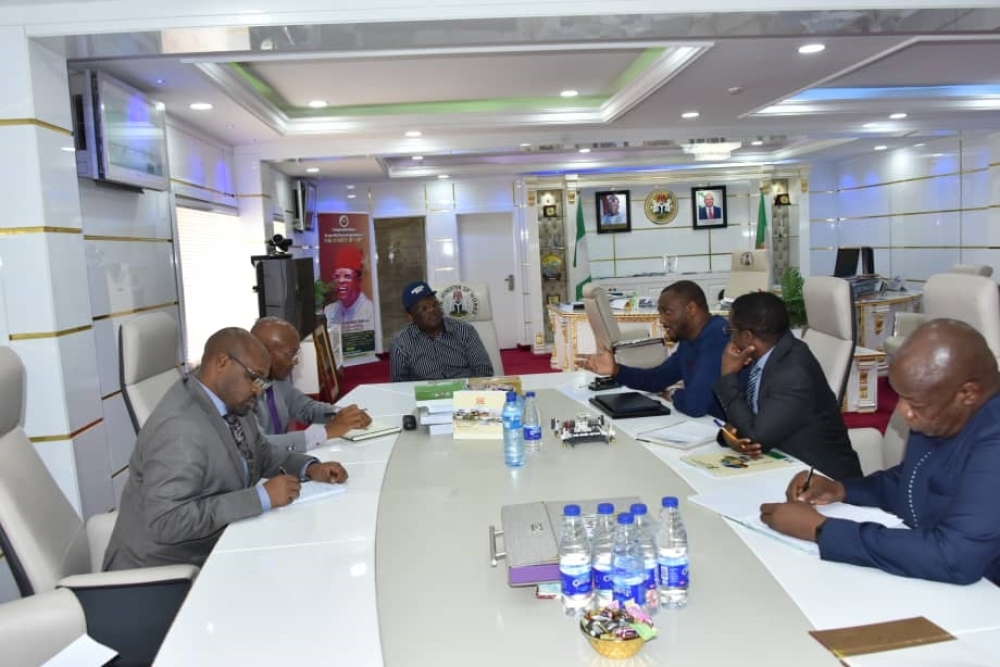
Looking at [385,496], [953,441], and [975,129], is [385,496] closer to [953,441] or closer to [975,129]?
[953,441]

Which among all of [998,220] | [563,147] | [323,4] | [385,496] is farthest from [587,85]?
[998,220]

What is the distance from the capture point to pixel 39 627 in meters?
1.76

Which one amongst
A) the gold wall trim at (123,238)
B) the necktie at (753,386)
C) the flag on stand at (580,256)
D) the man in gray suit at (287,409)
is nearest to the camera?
the necktie at (753,386)

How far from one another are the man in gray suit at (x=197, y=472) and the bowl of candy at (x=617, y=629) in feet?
3.96

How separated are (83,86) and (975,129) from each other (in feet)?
28.7

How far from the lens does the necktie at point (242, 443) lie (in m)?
2.48

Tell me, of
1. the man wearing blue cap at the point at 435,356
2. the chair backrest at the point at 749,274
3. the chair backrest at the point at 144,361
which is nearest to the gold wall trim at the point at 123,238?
the chair backrest at the point at 144,361

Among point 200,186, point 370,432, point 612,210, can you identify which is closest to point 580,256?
→ point 612,210

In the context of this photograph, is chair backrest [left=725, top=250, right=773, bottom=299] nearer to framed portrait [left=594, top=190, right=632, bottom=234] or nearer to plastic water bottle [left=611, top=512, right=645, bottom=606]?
framed portrait [left=594, top=190, right=632, bottom=234]

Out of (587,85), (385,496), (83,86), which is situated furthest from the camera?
(587,85)

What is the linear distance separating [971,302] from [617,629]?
82.1 inches

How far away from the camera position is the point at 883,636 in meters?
1.39

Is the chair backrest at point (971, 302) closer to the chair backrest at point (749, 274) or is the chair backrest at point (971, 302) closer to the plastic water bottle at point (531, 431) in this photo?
the plastic water bottle at point (531, 431)

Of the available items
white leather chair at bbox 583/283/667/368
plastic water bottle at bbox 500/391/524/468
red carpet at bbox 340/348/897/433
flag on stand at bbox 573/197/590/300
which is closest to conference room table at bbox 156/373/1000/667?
plastic water bottle at bbox 500/391/524/468
